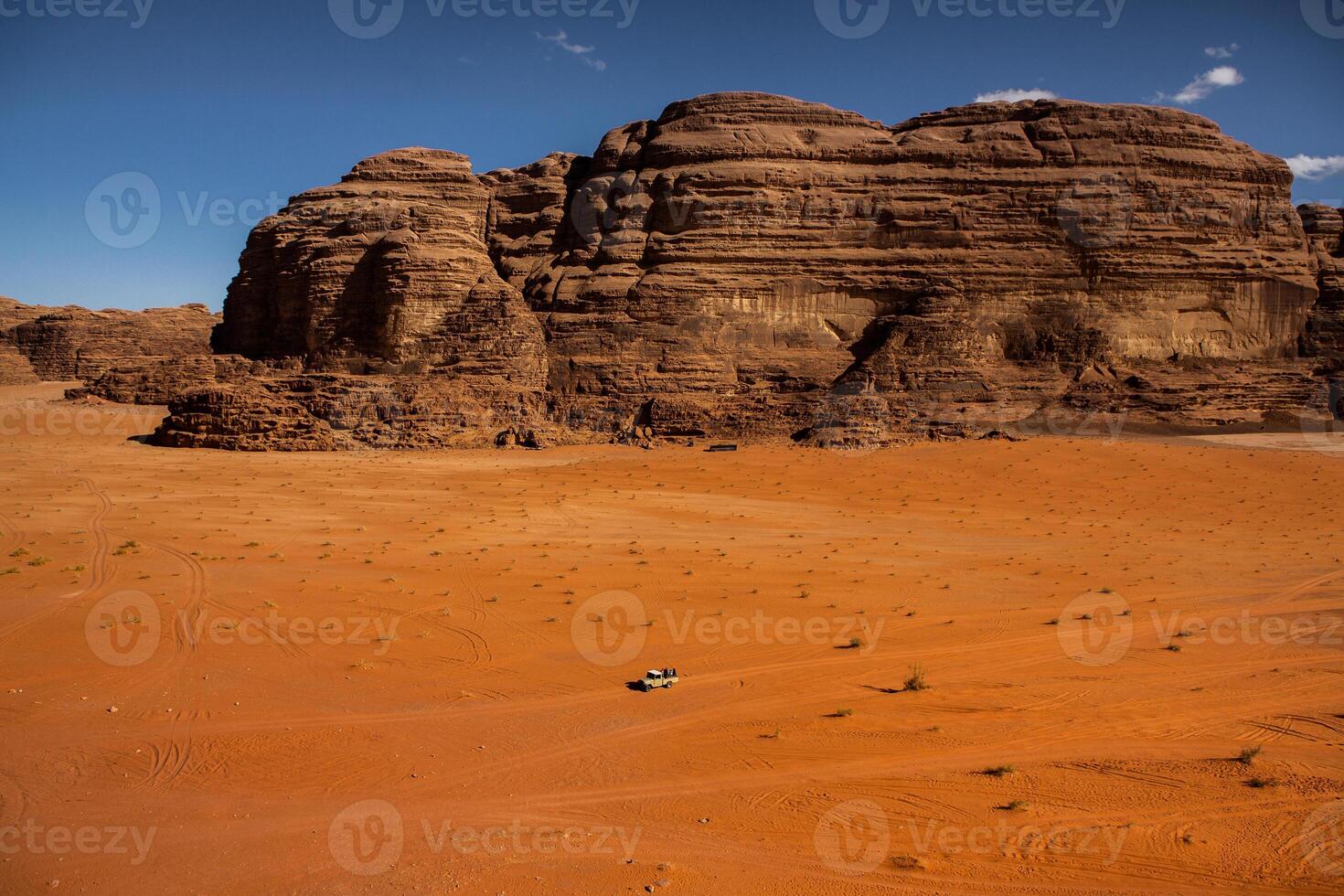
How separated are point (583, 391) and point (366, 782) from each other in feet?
116

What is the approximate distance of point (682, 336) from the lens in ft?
144

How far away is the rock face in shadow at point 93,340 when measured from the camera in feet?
188

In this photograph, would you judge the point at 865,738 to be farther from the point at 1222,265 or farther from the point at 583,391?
the point at 1222,265

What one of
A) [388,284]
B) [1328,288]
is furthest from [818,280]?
[1328,288]

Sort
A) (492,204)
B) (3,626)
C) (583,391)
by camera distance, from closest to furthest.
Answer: (3,626)
(583,391)
(492,204)

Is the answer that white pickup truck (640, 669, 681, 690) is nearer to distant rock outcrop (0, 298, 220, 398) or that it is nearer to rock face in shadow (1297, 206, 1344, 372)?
rock face in shadow (1297, 206, 1344, 372)

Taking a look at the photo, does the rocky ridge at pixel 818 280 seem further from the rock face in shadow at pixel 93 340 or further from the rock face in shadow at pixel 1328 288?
the rock face in shadow at pixel 93 340

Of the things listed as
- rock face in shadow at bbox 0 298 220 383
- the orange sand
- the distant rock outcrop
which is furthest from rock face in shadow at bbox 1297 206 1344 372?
the distant rock outcrop

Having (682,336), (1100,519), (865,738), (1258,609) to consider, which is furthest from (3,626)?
(682,336)

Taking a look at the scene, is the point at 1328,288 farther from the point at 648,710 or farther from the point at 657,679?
the point at 648,710

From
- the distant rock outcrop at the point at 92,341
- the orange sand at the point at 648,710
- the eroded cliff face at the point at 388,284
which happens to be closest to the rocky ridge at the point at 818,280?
the eroded cliff face at the point at 388,284

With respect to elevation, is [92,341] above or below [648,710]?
above

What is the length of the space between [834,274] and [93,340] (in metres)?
52.6

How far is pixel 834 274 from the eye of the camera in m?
47.2
